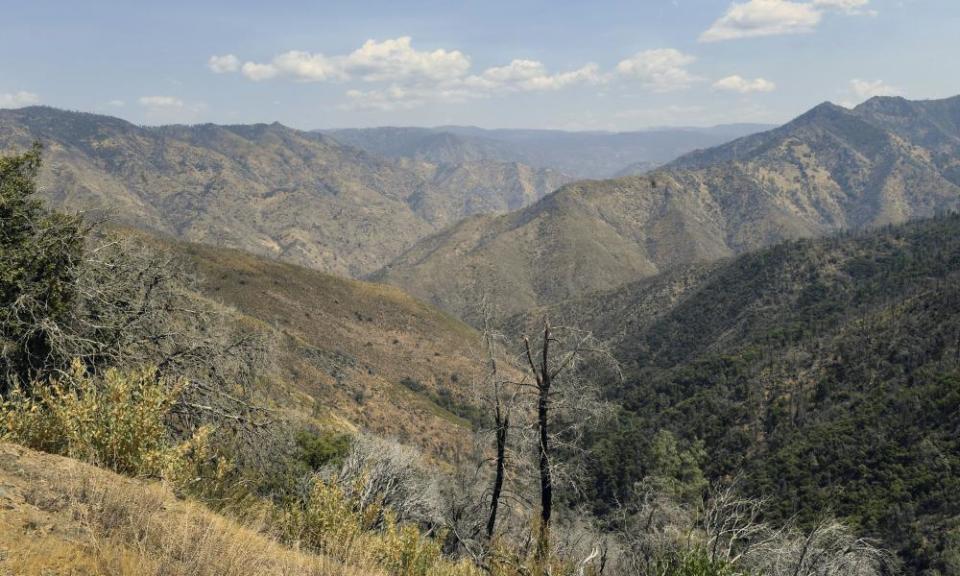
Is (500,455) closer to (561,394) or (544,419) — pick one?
(544,419)

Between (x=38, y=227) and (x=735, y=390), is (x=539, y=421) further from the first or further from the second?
(x=735, y=390)

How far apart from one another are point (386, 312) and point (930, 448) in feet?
305

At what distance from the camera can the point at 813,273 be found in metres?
124

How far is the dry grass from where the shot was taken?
15.7 ft

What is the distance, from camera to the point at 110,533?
5.39 m

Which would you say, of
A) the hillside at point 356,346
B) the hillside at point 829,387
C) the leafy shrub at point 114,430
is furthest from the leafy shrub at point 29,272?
the hillside at point 356,346

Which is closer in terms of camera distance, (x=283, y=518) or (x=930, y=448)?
(x=283, y=518)

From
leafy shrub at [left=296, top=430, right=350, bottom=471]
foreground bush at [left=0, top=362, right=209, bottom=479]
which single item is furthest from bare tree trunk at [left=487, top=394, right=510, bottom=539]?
leafy shrub at [left=296, top=430, right=350, bottom=471]

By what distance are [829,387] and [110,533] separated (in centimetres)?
7619

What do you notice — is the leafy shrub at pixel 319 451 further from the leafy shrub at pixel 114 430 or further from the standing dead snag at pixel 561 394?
the leafy shrub at pixel 114 430

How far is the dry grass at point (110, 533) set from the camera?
4.79 metres

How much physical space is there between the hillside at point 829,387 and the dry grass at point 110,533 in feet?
29.0

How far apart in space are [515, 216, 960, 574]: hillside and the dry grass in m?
8.83

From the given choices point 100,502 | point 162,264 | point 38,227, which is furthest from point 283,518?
point 162,264
